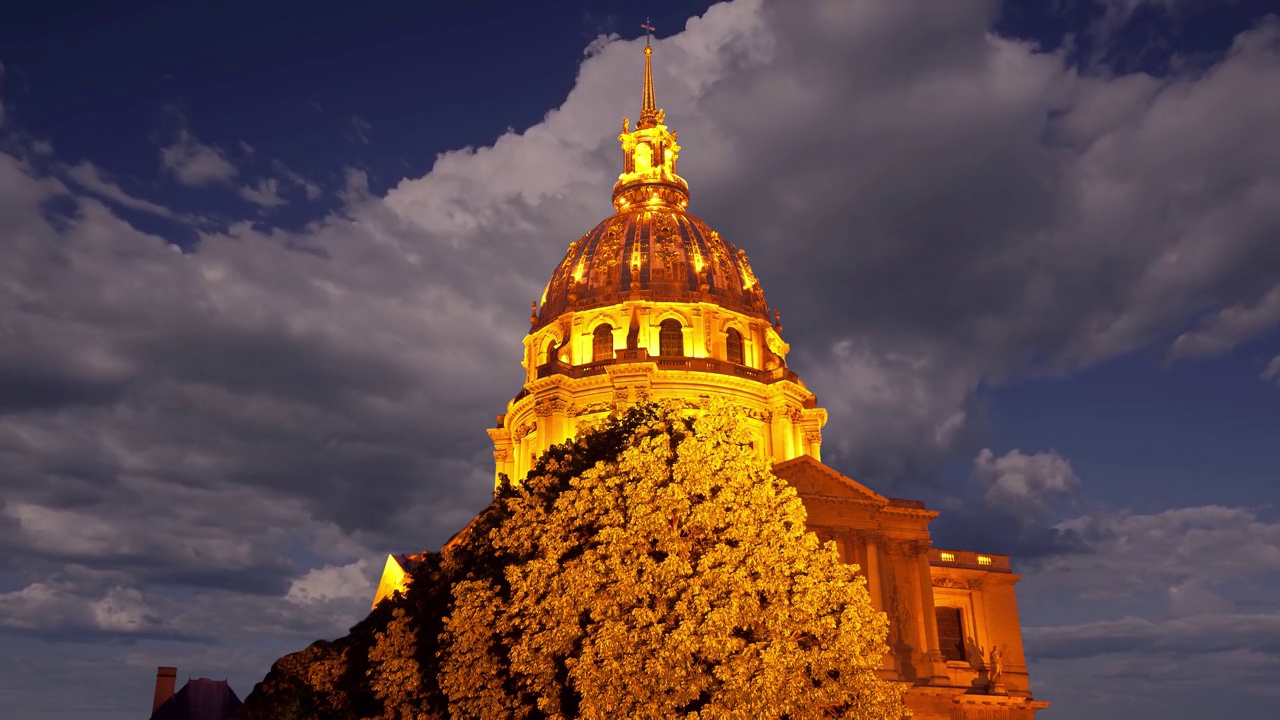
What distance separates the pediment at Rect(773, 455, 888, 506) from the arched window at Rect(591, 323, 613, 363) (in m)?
22.6

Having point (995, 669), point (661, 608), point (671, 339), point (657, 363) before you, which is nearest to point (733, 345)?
point (671, 339)

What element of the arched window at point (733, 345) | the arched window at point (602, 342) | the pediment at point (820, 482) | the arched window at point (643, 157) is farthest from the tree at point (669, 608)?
the arched window at point (643, 157)

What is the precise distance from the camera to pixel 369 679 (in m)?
35.3

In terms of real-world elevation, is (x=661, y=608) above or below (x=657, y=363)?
below

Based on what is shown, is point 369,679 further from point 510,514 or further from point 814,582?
point 814,582

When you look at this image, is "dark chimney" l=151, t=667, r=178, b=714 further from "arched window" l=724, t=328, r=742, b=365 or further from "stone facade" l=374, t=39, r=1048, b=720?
"arched window" l=724, t=328, r=742, b=365

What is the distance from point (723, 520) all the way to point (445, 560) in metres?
11.0

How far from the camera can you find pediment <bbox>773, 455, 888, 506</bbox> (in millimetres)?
51000

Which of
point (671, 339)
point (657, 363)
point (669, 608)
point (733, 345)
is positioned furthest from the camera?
point (733, 345)

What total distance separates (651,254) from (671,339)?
253 inches

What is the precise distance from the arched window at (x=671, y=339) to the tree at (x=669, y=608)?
39.6 metres

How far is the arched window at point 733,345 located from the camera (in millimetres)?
73312

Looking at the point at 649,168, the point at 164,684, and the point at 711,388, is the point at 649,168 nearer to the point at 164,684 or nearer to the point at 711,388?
the point at 711,388

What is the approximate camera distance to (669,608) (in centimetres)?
2727
